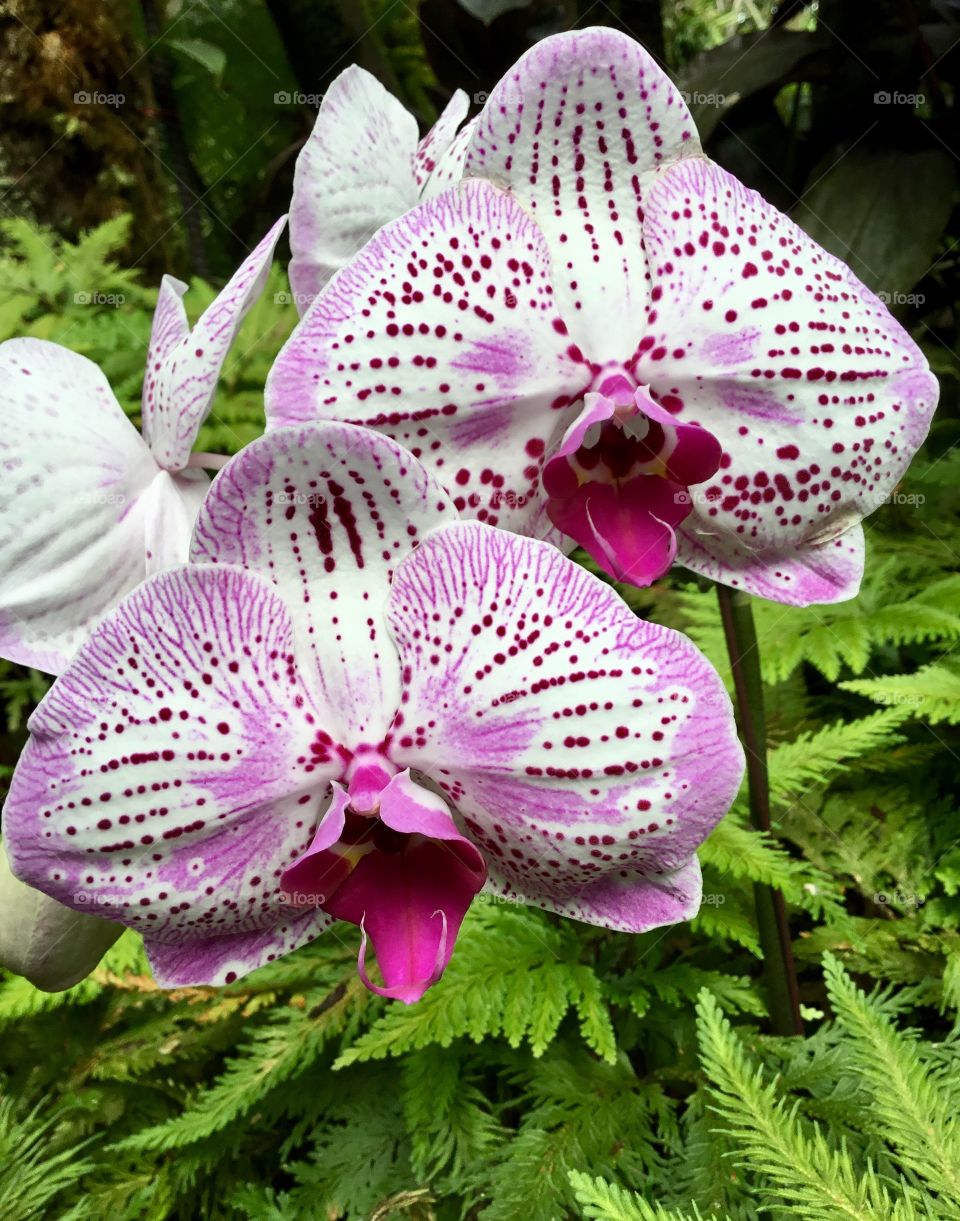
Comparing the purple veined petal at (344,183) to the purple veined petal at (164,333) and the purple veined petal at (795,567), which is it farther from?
the purple veined petal at (795,567)

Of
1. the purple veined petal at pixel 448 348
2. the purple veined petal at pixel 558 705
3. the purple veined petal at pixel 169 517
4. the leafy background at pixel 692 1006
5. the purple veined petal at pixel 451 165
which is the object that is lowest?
the leafy background at pixel 692 1006

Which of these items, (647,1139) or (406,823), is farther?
(647,1139)

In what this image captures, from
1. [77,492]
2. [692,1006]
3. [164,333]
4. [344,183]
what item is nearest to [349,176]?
[344,183]

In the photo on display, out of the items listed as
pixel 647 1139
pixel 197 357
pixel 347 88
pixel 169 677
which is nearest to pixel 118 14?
pixel 347 88

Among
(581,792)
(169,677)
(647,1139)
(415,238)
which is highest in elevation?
(415,238)

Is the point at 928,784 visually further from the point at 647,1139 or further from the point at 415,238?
the point at 415,238

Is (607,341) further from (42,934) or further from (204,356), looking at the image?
(42,934)

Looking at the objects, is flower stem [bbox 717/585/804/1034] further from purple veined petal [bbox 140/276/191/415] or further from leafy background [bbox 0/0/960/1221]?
purple veined petal [bbox 140/276/191/415]

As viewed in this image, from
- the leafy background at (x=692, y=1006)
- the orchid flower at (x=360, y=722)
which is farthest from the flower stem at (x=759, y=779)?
the orchid flower at (x=360, y=722)
